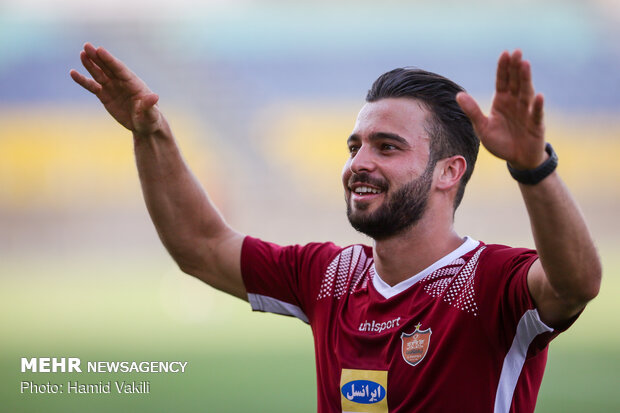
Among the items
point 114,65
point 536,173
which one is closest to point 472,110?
point 536,173

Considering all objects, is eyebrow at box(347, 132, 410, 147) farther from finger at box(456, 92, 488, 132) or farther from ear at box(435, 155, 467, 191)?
finger at box(456, 92, 488, 132)

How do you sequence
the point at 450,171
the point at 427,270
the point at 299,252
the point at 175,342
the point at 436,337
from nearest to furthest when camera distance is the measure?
the point at 436,337 < the point at 427,270 < the point at 450,171 < the point at 299,252 < the point at 175,342

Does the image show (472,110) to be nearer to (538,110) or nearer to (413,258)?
(538,110)

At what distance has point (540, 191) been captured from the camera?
207cm

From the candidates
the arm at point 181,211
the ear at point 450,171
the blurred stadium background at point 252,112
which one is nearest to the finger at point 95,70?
the arm at point 181,211

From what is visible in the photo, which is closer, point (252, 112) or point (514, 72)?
point (514, 72)

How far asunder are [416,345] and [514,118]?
0.80 metres

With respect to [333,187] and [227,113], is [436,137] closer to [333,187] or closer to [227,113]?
[333,187]

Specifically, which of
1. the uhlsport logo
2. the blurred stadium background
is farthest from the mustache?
the blurred stadium background

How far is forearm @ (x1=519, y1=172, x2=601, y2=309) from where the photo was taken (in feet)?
6.81

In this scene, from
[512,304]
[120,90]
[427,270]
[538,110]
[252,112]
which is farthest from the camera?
[252,112]

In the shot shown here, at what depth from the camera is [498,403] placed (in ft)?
7.84

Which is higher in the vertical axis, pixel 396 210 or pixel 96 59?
pixel 96 59

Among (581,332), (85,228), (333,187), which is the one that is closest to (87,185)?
(85,228)
